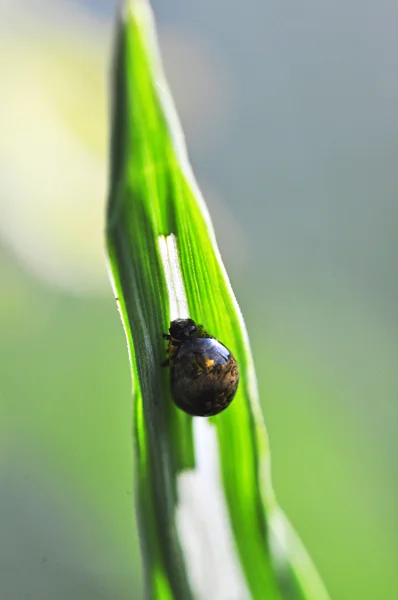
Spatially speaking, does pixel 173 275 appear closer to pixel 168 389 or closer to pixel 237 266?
pixel 168 389

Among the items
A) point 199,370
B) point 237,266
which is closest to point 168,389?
point 199,370

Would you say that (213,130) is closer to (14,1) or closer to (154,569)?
(14,1)

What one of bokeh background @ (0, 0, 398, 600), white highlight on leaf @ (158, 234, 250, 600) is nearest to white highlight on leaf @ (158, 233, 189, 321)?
white highlight on leaf @ (158, 234, 250, 600)

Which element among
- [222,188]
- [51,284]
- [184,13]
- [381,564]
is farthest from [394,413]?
[184,13]

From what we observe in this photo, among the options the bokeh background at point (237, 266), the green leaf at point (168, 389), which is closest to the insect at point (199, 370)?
the green leaf at point (168, 389)

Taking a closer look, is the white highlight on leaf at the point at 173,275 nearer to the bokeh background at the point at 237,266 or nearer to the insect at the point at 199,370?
the insect at the point at 199,370

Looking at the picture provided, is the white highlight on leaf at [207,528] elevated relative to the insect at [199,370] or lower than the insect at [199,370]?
lower

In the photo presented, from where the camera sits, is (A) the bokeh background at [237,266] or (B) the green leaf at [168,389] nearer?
(B) the green leaf at [168,389]
